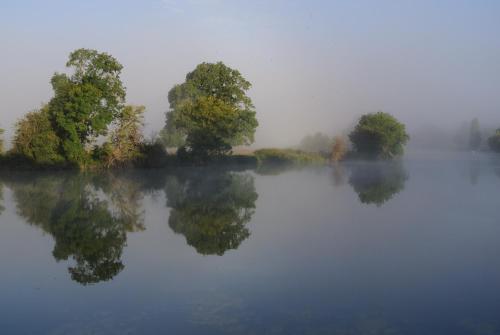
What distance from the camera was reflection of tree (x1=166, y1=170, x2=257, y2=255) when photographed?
Answer: 1582cm

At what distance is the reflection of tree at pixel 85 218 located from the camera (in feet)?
43.3

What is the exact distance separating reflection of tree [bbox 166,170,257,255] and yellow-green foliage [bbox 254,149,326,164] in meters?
42.1

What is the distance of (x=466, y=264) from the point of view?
12.9 meters

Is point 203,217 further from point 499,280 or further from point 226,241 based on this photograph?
point 499,280

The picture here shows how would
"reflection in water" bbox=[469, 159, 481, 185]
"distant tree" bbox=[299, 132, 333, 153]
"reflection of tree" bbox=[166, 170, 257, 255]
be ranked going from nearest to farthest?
"reflection of tree" bbox=[166, 170, 257, 255] → "reflection in water" bbox=[469, 159, 481, 185] → "distant tree" bbox=[299, 132, 333, 153]

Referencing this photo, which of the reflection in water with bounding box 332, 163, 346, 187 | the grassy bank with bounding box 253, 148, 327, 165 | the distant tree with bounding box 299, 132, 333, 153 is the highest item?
the distant tree with bounding box 299, 132, 333, 153

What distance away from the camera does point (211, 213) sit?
21250mm

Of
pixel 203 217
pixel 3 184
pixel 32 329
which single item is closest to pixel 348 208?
pixel 203 217

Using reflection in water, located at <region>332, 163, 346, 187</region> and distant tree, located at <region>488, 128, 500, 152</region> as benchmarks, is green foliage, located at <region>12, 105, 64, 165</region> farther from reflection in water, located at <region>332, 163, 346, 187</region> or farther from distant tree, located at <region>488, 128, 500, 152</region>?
distant tree, located at <region>488, 128, 500, 152</region>

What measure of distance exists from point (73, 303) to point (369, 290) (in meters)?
6.22

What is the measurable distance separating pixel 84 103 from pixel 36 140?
221 inches

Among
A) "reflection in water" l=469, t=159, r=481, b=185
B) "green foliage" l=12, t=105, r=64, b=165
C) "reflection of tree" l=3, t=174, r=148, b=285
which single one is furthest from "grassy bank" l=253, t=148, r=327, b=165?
"reflection of tree" l=3, t=174, r=148, b=285

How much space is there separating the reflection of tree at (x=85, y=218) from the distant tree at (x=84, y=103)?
12.7m

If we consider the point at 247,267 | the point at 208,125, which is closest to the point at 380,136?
the point at 208,125
